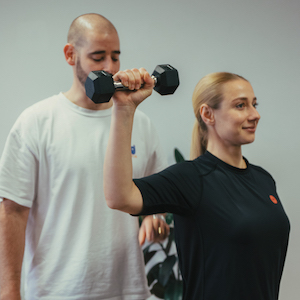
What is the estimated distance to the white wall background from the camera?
7.30 ft

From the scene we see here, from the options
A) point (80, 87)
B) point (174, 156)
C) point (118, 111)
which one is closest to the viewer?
point (118, 111)

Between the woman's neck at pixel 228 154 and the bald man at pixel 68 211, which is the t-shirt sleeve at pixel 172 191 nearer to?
the woman's neck at pixel 228 154

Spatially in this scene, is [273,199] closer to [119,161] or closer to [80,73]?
[119,161]

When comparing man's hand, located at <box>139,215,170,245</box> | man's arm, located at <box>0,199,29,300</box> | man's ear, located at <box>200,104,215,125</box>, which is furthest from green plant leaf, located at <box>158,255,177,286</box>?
man's ear, located at <box>200,104,215,125</box>

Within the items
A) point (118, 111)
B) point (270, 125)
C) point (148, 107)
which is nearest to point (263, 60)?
point (270, 125)

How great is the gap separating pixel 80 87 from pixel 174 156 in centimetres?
97

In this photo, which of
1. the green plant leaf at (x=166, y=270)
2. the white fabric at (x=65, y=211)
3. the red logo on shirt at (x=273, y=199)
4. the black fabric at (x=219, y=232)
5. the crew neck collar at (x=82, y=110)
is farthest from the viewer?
the green plant leaf at (x=166, y=270)

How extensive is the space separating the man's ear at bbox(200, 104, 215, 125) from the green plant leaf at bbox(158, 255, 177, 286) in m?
1.05

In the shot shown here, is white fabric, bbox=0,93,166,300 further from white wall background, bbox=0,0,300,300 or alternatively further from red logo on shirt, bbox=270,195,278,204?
white wall background, bbox=0,0,300,300

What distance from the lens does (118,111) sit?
93cm

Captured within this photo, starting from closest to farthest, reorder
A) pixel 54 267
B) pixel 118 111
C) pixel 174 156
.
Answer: pixel 118 111, pixel 54 267, pixel 174 156

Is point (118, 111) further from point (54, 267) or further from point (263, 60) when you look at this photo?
point (263, 60)

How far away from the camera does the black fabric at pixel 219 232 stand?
1.03 metres

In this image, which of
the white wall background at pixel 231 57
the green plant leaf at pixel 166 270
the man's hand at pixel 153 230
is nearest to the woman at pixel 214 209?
the man's hand at pixel 153 230
